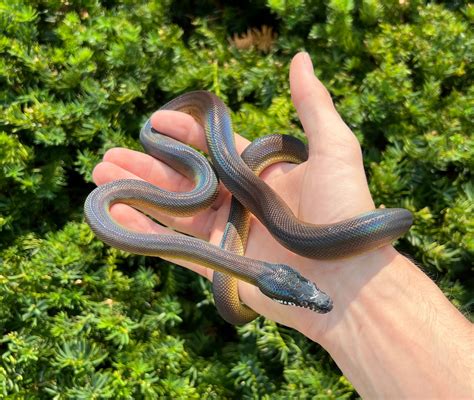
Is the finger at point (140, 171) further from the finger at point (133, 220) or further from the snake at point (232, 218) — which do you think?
the finger at point (133, 220)

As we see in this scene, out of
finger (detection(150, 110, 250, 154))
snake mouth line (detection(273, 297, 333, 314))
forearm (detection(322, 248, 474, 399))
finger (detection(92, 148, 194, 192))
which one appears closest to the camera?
forearm (detection(322, 248, 474, 399))

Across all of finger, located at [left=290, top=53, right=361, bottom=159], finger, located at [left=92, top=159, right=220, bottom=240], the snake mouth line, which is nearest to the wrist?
the snake mouth line

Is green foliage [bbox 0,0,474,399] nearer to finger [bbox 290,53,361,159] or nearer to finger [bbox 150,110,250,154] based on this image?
finger [bbox 150,110,250,154]

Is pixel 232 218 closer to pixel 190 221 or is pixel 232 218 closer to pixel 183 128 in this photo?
pixel 190 221

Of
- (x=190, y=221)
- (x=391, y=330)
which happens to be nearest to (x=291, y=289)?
(x=391, y=330)

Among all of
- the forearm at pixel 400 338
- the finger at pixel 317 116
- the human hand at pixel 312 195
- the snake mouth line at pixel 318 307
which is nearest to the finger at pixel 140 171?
the human hand at pixel 312 195

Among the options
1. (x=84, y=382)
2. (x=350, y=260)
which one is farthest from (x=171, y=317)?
(x=350, y=260)
